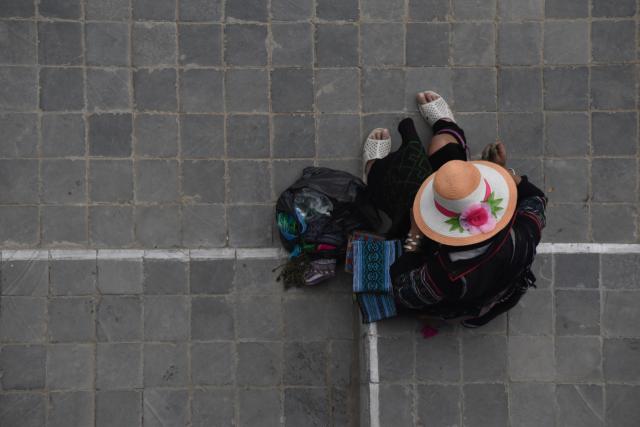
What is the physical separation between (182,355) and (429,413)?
202 centimetres

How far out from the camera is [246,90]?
17.4ft

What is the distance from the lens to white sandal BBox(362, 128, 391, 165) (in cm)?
514

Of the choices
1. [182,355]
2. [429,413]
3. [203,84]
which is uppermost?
[203,84]

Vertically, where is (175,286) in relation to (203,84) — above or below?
below

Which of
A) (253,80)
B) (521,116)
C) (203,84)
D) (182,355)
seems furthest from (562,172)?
(182,355)

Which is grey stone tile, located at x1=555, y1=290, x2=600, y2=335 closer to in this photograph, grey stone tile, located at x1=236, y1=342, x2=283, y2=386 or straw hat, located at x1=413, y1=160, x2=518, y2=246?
straw hat, located at x1=413, y1=160, x2=518, y2=246

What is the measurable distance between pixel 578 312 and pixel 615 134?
1476 mm

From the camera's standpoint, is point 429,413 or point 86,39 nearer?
point 429,413

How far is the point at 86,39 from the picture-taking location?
17.3 feet

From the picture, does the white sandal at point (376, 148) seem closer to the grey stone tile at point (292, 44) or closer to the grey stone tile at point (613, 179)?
the grey stone tile at point (292, 44)

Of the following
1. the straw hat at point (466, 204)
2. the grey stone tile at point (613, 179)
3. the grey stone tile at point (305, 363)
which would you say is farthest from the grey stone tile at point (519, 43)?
the grey stone tile at point (305, 363)

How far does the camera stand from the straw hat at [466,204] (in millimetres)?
3883

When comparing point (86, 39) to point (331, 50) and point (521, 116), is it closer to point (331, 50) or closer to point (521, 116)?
point (331, 50)

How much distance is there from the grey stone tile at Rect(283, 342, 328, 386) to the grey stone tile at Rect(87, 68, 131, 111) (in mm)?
2419
